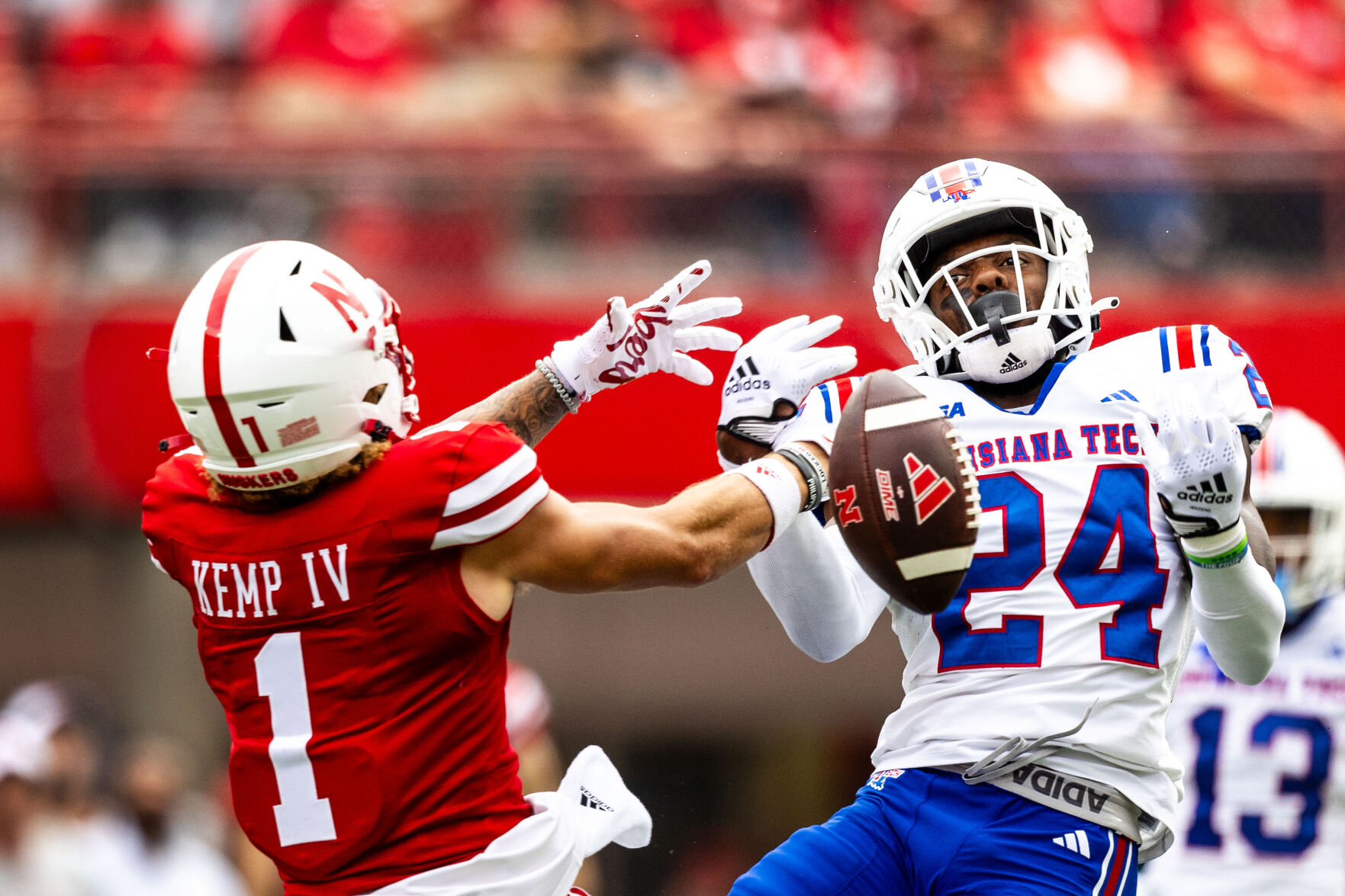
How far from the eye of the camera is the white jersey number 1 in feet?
9.73

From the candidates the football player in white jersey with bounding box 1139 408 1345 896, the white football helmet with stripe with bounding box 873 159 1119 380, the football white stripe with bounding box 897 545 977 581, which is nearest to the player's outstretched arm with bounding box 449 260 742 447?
the white football helmet with stripe with bounding box 873 159 1119 380

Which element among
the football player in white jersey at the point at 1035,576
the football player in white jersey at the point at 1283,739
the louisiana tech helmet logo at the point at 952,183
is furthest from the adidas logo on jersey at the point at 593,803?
the football player in white jersey at the point at 1283,739

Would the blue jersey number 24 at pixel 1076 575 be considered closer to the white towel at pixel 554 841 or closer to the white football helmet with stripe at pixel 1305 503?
the white towel at pixel 554 841

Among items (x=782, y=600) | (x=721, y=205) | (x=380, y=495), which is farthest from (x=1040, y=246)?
(x=721, y=205)

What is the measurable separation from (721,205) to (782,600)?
4.26 metres

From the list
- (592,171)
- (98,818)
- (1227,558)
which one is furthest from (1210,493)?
(98,818)

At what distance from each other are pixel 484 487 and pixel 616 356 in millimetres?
930

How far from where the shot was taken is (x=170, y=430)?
7227 millimetres

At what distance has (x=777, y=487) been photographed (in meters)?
3.13

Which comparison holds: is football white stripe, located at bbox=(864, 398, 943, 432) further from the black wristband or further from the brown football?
the black wristband

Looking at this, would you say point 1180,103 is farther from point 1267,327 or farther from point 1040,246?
point 1040,246

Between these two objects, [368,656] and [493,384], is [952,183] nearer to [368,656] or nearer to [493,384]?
[368,656]

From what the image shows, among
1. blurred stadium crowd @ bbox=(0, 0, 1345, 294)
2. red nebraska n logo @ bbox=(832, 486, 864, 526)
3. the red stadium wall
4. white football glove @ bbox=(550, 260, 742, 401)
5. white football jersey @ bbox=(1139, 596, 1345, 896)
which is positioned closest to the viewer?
red nebraska n logo @ bbox=(832, 486, 864, 526)

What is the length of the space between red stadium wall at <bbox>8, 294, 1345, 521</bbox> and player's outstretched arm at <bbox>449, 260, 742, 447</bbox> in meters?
3.44
